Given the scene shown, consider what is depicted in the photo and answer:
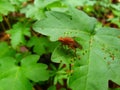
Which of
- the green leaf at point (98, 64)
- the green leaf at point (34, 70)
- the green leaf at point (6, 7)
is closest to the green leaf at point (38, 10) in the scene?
the green leaf at point (6, 7)

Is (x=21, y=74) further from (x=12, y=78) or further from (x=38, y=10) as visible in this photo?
(x=38, y=10)

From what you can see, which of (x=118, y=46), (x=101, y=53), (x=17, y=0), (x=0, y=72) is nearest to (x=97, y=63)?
(x=101, y=53)

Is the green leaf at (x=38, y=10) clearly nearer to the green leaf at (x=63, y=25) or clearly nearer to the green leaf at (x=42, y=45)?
the green leaf at (x=42, y=45)

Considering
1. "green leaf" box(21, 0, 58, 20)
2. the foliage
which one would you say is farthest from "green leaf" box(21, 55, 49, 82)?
"green leaf" box(21, 0, 58, 20)

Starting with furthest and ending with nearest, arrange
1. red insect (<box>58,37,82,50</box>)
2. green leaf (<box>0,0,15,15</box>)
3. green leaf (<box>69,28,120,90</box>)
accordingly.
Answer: green leaf (<box>0,0,15,15</box>)
red insect (<box>58,37,82,50</box>)
green leaf (<box>69,28,120,90</box>)

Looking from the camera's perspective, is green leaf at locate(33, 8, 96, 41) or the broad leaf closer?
the broad leaf

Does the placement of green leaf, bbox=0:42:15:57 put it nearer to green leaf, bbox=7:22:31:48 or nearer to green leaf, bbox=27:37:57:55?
green leaf, bbox=7:22:31:48
